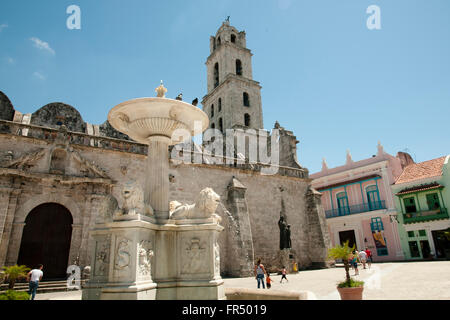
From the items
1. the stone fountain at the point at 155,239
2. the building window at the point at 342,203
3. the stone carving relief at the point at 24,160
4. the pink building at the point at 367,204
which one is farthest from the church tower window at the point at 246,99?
the stone fountain at the point at 155,239

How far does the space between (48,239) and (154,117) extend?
8.84 m

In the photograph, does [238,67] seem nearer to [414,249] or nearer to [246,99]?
[246,99]

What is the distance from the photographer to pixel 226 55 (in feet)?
106

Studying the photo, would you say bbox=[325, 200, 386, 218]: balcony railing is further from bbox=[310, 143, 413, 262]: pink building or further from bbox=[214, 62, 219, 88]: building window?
bbox=[214, 62, 219, 88]: building window

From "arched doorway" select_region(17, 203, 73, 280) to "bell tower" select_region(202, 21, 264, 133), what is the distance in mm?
19612

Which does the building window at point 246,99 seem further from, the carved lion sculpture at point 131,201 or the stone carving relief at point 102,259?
the stone carving relief at point 102,259

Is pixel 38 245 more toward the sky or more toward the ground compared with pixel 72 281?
more toward the sky

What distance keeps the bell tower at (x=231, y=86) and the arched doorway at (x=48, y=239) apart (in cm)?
1961

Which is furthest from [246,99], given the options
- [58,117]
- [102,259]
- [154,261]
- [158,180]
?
[102,259]

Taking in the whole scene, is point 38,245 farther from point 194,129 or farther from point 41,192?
point 194,129

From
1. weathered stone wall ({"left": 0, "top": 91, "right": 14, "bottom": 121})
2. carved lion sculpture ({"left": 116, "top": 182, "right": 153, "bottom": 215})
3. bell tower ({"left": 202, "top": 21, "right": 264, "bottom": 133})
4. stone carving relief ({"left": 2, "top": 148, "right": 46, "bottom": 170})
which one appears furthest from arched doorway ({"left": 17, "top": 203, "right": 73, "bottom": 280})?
bell tower ({"left": 202, "top": 21, "right": 264, "bottom": 133})

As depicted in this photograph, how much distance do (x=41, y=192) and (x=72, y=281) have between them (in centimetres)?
370

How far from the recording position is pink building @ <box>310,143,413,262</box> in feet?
78.6
